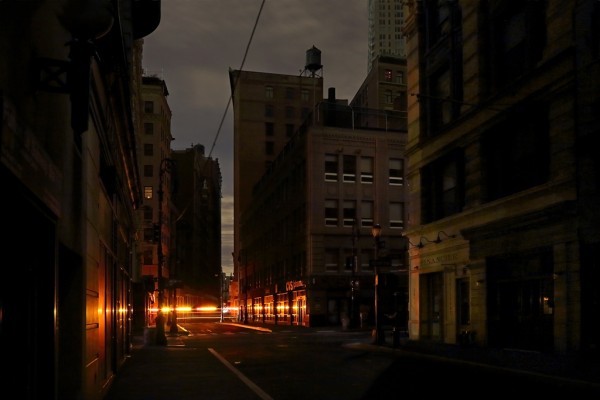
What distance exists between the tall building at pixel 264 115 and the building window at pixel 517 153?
232 feet

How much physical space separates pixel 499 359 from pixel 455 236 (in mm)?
8388

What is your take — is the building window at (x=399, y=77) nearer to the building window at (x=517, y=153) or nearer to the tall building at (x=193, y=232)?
the tall building at (x=193, y=232)

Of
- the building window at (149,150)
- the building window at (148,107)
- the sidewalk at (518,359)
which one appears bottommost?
the sidewalk at (518,359)

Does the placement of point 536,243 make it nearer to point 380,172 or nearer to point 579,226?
point 579,226

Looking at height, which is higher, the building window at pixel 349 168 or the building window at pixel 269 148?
the building window at pixel 269 148

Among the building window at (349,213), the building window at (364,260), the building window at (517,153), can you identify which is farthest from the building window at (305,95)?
the building window at (517,153)

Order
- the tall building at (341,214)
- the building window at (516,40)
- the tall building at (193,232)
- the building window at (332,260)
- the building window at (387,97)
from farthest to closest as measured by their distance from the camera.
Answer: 1. the tall building at (193,232)
2. the building window at (387,97)
3. the building window at (332,260)
4. the tall building at (341,214)
5. the building window at (516,40)

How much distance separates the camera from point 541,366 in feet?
58.9

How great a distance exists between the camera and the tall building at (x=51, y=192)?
628 cm

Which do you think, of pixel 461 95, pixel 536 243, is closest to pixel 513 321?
pixel 536 243

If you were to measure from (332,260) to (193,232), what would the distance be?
79.4m

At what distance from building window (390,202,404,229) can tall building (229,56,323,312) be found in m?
37.5

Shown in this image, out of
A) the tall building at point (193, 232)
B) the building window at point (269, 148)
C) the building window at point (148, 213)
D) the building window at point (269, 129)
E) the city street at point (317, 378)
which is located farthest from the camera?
the tall building at point (193, 232)

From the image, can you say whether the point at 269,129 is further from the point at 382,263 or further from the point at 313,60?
the point at 382,263
